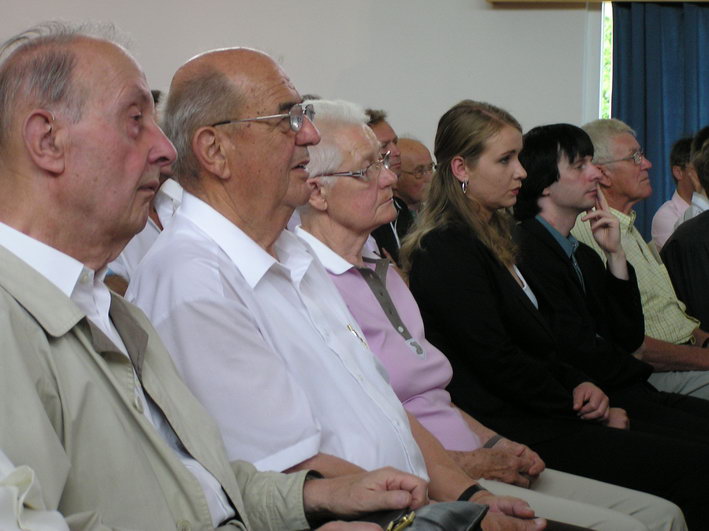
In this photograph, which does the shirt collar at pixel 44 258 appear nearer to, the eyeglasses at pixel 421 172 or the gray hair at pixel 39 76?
the gray hair at pixel 39 76

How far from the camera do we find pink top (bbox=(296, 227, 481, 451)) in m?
2.19

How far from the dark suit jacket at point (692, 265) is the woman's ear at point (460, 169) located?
4.43 ft

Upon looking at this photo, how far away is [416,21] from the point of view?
5777 millimetres

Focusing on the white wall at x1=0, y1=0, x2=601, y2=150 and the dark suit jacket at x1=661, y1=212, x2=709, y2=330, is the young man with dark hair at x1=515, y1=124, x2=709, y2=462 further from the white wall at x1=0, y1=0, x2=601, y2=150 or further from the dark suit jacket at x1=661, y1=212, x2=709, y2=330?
the white wall at x1=0, y1=0, x2=601, y2=150

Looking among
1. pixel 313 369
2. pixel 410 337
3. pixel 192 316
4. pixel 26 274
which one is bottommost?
pixel 410 337

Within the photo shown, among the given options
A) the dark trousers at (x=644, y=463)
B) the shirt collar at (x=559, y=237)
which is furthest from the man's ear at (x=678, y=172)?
the dark trousers at (x=644, y=463)

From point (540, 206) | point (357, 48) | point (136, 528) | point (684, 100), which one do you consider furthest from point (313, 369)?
point (684, 100)

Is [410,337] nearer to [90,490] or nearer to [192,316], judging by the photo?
[192,316]

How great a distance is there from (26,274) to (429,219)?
1.83 meters

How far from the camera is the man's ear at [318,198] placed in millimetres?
2332

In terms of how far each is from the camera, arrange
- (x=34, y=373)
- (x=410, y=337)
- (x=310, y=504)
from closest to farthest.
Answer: (x=34, y=373), (x=310, y=504), (x=410, y=337)

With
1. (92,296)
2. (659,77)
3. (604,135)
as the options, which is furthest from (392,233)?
(92,296)

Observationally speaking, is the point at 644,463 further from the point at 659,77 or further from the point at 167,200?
the point at 659,77

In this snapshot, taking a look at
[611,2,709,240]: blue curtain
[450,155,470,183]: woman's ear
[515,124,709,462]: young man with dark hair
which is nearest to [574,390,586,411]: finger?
[515,124,709,462]: young man with dark hair
